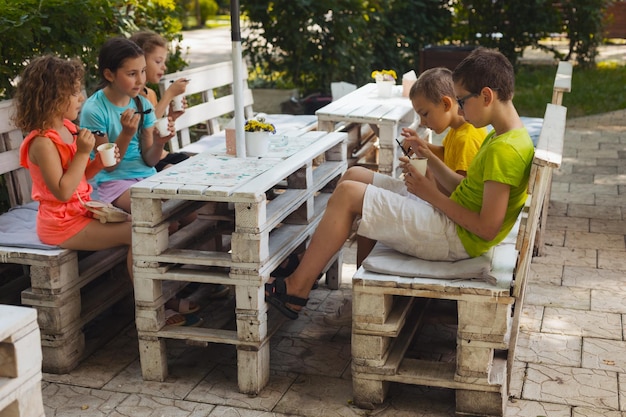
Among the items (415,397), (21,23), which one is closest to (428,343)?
(415,397)

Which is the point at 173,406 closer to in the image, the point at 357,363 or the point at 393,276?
the point at 357,363

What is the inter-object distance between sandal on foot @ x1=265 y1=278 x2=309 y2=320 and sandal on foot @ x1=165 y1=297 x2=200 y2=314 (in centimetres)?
65

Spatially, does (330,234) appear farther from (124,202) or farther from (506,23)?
(506,23)

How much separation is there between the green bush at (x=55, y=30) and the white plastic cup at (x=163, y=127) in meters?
0.85

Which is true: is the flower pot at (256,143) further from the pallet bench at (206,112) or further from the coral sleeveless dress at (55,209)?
the pallet bench at (206,112)

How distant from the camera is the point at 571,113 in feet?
32.6

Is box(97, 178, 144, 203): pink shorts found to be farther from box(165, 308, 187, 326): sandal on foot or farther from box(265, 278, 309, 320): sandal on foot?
box(265, 278, 309, 320): sandal on foot

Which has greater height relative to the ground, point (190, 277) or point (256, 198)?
point (256, 198)

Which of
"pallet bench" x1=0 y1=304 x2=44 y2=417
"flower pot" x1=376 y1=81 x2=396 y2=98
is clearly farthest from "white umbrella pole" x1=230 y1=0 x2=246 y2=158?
"flower pot" x1=376 y1=81 x2=396 y2=98

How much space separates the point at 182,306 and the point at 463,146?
1.55 m

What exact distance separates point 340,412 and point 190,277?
2.74ft

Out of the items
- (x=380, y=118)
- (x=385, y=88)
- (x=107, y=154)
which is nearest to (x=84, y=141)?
(x=107, y=154)

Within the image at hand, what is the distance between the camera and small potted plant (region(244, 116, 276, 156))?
398 centimetres

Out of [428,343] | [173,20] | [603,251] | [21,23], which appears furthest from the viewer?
[173,20]
